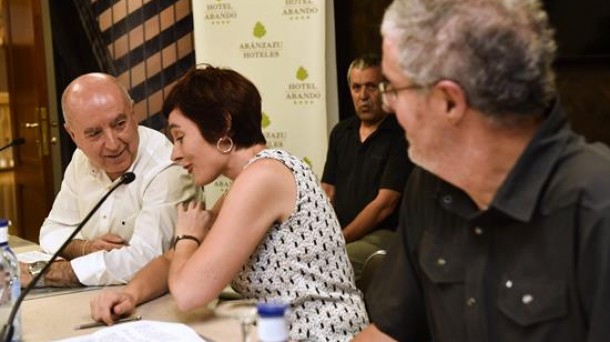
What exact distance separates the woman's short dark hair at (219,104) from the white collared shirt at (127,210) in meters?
0.40

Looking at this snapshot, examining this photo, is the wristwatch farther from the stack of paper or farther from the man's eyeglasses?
the man's eyeglasses

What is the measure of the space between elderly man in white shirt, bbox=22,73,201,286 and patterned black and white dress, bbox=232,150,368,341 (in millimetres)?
456

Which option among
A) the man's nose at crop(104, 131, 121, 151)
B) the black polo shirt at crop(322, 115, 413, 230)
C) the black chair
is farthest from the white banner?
the black chair

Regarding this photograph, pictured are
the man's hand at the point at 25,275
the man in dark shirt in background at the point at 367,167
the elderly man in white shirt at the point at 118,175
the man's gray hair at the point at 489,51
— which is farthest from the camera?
the man in dark shirt in background at the point at 367,167

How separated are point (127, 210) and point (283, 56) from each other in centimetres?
165

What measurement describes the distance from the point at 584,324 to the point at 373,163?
2344mm

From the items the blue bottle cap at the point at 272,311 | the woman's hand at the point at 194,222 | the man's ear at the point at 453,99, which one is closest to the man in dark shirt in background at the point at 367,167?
the woman's hand at the point at 194,222

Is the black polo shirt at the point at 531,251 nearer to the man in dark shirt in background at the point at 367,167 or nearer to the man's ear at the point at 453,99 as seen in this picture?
the man's ear at the point at 453,99

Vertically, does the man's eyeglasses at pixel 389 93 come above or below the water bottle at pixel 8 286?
above

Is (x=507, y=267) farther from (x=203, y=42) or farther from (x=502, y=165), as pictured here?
(x=203, y=42)

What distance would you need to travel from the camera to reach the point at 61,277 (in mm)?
1858

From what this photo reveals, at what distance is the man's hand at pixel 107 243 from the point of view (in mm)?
2027

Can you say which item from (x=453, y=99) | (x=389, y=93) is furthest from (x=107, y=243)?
(x=453, y=99)

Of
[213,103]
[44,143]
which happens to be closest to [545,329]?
[213,103]
